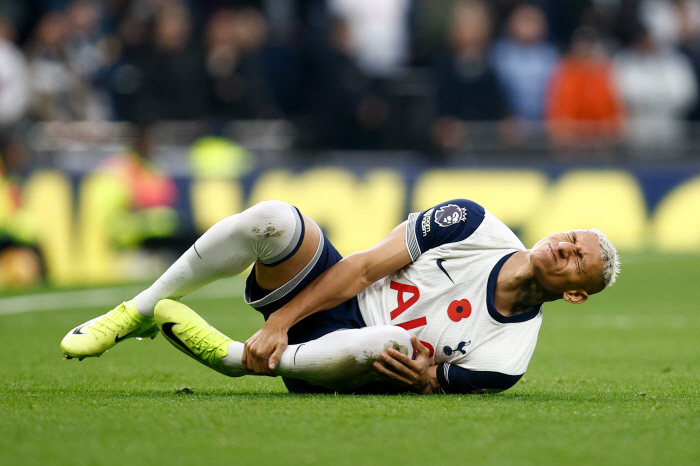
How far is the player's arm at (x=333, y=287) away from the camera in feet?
12.4

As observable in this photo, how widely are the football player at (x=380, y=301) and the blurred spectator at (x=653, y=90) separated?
8488 millimetres

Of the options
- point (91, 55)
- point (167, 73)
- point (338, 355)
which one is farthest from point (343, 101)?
point (338, 355)

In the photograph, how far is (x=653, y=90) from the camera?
11984 millimetres

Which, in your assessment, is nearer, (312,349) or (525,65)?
(312,349)

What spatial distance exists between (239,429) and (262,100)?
29.7 ft

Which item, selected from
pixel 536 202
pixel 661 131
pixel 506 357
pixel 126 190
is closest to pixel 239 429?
pixel 506 357

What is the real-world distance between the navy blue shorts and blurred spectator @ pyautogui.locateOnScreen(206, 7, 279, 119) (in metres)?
7.79

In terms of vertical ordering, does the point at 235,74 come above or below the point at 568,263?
above

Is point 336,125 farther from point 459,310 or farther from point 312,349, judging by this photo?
point 312,349

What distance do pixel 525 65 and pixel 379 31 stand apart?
1.90 m

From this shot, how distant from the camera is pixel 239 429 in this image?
2.99 meters

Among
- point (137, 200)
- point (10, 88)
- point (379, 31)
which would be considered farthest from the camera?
point (379, 31)

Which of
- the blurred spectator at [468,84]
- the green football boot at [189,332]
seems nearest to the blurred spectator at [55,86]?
the blurred spectator at [468,84]

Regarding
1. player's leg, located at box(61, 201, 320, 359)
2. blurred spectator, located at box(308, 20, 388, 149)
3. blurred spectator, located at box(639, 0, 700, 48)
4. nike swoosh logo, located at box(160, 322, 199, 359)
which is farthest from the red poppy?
blurred spectator, located at box(639, 0, 700, 48)
